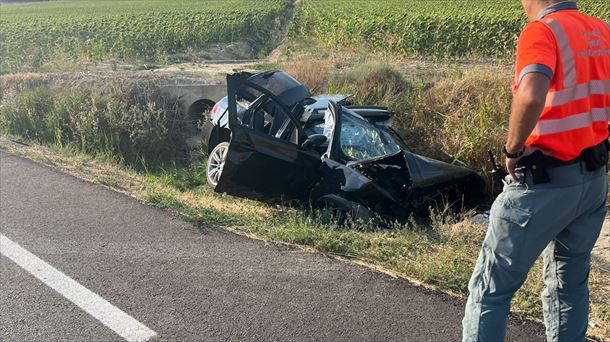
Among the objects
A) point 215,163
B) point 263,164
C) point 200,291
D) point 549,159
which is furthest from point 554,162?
point 215,163

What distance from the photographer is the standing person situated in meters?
2.50

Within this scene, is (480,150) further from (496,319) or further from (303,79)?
(496,319)

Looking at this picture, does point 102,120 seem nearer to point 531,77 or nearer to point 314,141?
point 314,141

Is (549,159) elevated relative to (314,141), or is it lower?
elevated

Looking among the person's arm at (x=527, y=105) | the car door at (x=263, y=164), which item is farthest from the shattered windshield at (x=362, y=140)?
the person's arm at (x=527, y=105)

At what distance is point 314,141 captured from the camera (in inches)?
263

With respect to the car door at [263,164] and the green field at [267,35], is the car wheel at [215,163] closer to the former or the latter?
the car door at [263,164]

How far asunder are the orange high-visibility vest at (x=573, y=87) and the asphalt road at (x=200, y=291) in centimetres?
138

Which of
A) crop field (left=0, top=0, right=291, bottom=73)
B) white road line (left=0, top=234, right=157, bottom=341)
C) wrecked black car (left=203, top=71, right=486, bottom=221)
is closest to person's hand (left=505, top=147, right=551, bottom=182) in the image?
white road line (left=0, top=234, right=157, bottom=341)

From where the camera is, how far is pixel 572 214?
2682 millimetres

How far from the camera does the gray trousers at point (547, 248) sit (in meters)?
2.62

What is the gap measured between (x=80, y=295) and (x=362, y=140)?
3930 millimetres

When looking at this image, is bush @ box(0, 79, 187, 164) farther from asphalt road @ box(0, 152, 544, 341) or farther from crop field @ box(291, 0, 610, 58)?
crop field @ box(291, 0, 610, 58)

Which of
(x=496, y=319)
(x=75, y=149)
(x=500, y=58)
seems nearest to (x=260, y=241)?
(x=496, y=319)
